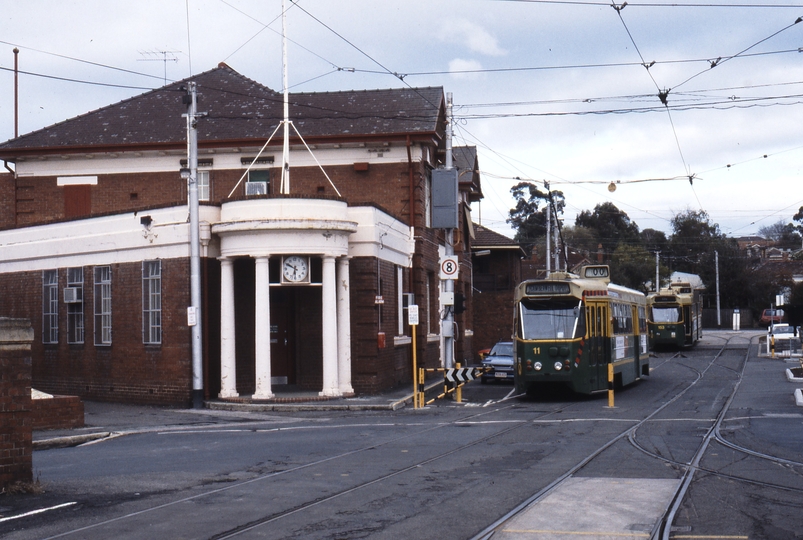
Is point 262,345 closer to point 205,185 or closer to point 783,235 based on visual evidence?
point 205,185

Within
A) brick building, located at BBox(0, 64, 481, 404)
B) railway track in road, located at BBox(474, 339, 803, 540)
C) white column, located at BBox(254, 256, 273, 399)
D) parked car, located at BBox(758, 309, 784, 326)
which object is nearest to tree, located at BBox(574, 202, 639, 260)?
parked car, located at BBox(758, 309, 784, 326)

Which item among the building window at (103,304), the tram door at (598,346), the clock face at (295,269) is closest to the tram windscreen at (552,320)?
the tram door at (598,346)

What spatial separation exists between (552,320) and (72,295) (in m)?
13.5

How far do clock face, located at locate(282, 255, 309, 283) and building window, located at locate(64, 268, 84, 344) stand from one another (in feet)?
21.8

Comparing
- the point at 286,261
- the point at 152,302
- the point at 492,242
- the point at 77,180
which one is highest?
the point at 77,180

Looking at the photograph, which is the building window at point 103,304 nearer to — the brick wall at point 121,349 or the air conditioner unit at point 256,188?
the brick wall at point 121,349

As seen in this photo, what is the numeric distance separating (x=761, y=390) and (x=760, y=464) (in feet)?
43.3

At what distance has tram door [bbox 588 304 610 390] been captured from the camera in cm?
2289

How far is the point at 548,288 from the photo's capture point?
74.7 ft

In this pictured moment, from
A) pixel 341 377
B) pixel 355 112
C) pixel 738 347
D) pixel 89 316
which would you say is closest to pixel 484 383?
pixel 341 377

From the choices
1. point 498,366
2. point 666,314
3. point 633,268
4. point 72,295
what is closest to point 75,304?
point 72,295

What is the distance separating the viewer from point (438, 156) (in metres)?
34.2

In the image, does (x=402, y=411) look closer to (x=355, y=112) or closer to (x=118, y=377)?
(x=118, y=377)

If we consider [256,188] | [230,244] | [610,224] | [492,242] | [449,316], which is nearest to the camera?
[230,244]
